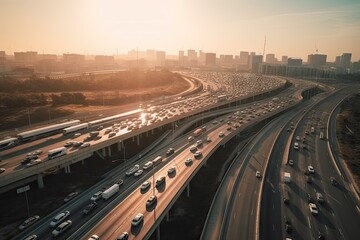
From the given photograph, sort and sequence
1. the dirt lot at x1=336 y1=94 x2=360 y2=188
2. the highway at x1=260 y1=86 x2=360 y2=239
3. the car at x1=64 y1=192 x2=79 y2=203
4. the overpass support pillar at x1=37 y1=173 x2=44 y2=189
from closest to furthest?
the highway at x1=260 y1=86 x2=360 y2=239 → the car at x1=64 y1=192 x2=79 y2=203 → the overpass support pillar at x1=37 y1=173 x2=44 y2=189 → the dirt lot at x1=336 y1=94 x2=360 y2=188

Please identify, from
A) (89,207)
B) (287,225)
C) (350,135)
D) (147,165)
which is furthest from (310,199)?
(350,135)

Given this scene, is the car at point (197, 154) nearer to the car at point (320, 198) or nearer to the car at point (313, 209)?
the car at point (313, 209)

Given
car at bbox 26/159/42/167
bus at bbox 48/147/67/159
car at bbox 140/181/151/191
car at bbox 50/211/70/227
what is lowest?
car at bbox 50/211/70/227

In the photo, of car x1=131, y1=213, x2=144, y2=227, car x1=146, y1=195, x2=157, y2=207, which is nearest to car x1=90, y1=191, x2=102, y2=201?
car x1=146, y1=195, x2=157, y2=207

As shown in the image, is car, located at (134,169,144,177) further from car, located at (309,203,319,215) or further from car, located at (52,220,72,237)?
car, located at (309,203,319,215)

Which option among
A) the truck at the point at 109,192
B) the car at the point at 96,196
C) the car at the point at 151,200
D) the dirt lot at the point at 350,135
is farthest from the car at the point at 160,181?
the dirt lot at the point at 350,135

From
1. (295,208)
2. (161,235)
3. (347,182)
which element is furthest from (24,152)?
(347,182)
